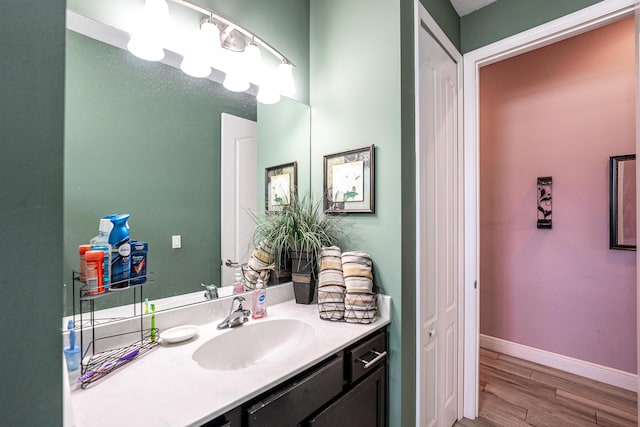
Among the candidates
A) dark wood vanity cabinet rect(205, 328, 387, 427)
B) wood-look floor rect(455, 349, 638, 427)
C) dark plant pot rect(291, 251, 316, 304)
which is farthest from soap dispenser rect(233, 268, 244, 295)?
wood-look floor rect(455, 349, 638, 427)

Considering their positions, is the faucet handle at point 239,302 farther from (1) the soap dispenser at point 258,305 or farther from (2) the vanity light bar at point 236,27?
(2) the vanity light bar at point 236,27

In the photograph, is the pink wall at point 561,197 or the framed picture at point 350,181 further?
the pink wall at point 561,197

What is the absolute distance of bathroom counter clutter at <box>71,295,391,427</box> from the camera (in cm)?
67

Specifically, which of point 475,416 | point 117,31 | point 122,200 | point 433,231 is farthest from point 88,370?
point 475,416

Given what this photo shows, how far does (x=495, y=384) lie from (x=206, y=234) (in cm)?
246

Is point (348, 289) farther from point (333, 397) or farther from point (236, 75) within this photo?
point (236, 75)

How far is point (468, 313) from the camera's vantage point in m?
1.91

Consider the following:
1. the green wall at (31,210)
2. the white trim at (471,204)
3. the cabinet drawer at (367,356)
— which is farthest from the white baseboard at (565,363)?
the green wall at (31,210)

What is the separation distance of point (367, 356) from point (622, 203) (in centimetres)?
235

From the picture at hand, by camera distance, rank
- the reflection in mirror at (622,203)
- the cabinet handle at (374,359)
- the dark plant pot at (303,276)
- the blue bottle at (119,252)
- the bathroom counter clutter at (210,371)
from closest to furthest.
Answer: the bathroom counter clutter at (210,371) → the blue bottle at (119,252) → the cabinet handle at (374,359) → the dark plant pot at (303,276) → the reflection in mirror at (622,203)

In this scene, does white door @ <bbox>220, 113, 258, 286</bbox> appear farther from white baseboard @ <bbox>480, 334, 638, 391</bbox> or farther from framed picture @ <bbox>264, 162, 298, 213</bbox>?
white baseboard @ <bbox>480, 334, 638, 391</bbox>

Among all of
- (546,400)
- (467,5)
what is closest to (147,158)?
(467,5)

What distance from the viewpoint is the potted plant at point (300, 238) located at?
148cm

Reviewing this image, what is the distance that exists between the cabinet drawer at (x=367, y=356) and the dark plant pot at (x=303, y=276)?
42 cm
